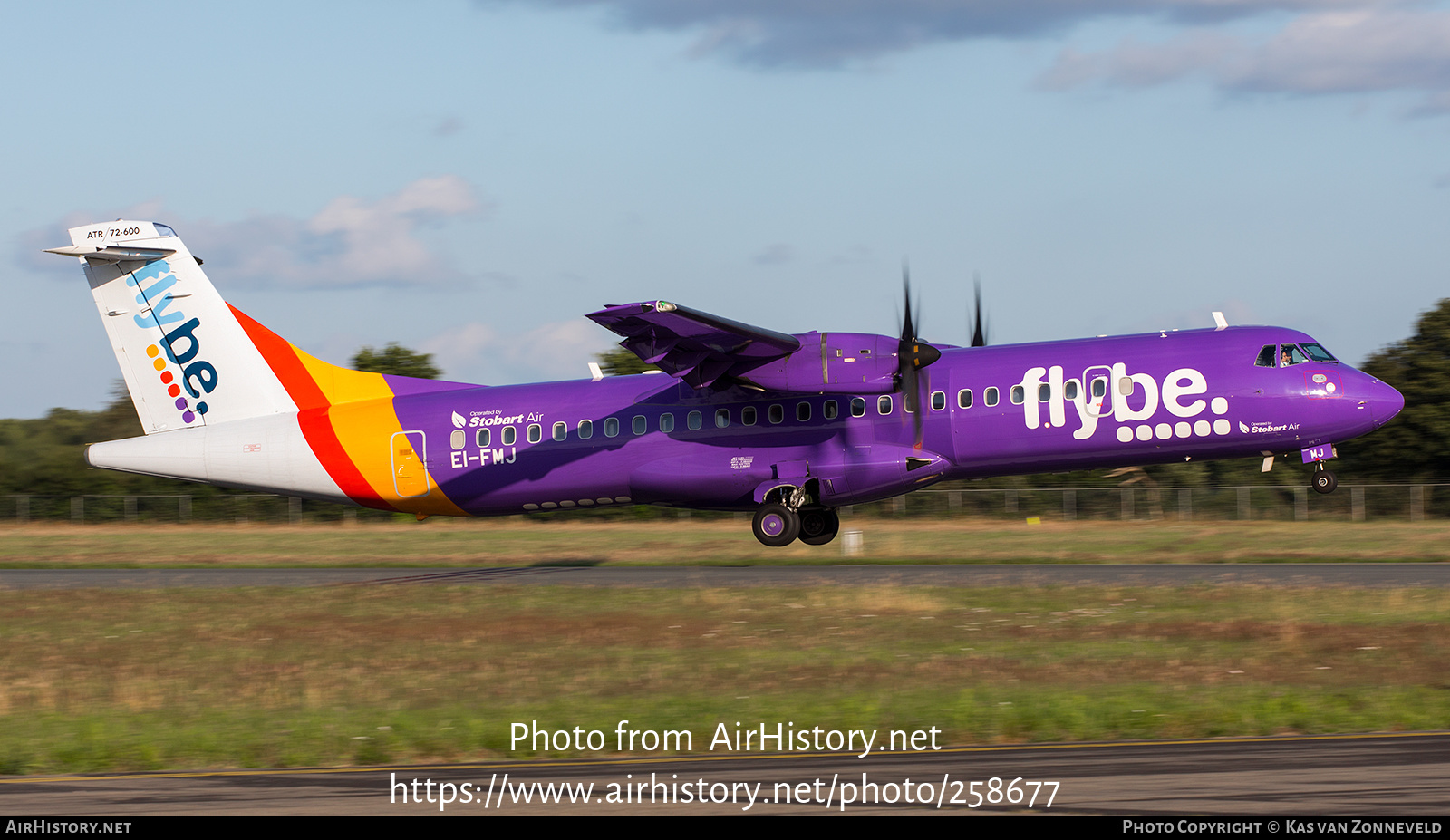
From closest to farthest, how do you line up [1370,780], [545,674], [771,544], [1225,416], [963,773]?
1. [1370,780]
2. [963,773]
3. [545,674]
4. [1225,416]
5. [771,544]

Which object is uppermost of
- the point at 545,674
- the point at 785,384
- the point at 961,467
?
the point at 785,384

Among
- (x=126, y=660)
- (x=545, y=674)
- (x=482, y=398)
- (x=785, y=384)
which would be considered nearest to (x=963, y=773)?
(x=545, y=674)

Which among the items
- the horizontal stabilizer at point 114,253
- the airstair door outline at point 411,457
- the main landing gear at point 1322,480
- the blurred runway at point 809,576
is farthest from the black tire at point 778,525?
the horizontal stabilizer at point 114,253

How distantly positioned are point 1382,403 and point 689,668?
14.1 m

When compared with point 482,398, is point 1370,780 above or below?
below

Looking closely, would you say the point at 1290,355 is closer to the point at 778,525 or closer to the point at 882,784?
the point at 778,525

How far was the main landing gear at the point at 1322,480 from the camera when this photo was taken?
2209cm

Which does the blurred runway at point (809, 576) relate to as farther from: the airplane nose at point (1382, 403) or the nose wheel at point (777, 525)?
the airplane nose at point (1382, 403)

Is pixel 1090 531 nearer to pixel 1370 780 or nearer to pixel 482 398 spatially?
pixel 482 398

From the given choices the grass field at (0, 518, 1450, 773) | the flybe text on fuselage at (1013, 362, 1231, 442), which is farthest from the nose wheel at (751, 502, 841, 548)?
the flybe text on fuselage at (1013, 362, 1231, 442)

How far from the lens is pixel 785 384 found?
23016 mm

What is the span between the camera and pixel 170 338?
26.0m

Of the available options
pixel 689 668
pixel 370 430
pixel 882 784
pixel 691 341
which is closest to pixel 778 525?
pixel 691 341
